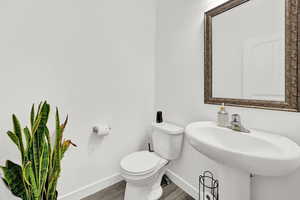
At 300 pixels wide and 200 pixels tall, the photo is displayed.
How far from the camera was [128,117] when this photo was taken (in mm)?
1740

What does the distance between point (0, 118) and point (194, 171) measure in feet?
5.41

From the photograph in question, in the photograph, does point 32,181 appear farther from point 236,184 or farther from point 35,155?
point 236,184

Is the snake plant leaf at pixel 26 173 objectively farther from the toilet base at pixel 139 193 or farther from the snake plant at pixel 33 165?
the toilet base at pixel 139 193

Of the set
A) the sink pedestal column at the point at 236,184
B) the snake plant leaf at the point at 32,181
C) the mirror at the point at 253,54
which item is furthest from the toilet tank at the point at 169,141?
the snake plant leaf at the point at 32,181

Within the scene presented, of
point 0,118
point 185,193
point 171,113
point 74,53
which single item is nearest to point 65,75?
point 74,53

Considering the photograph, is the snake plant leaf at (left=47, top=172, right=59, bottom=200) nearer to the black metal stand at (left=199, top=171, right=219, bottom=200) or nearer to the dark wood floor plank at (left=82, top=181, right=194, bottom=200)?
the dark wood floor plank at (left=82, top=181, right=194, bottom=200)

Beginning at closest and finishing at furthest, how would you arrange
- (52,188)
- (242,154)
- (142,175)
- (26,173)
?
1. (242,154)
2. (26,173)
3. (52,188)
4. (142,175)

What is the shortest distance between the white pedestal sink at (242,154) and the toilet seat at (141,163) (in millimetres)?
540

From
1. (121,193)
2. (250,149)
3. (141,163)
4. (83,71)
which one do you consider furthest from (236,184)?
(83,71)

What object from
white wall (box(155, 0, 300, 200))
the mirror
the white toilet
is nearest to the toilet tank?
the white toilet

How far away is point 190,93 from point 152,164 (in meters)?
0.77

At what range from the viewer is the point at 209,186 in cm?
130

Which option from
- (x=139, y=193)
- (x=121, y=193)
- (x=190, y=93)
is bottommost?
(x=121, y=193)

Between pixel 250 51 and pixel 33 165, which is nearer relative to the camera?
pixel 33 165
